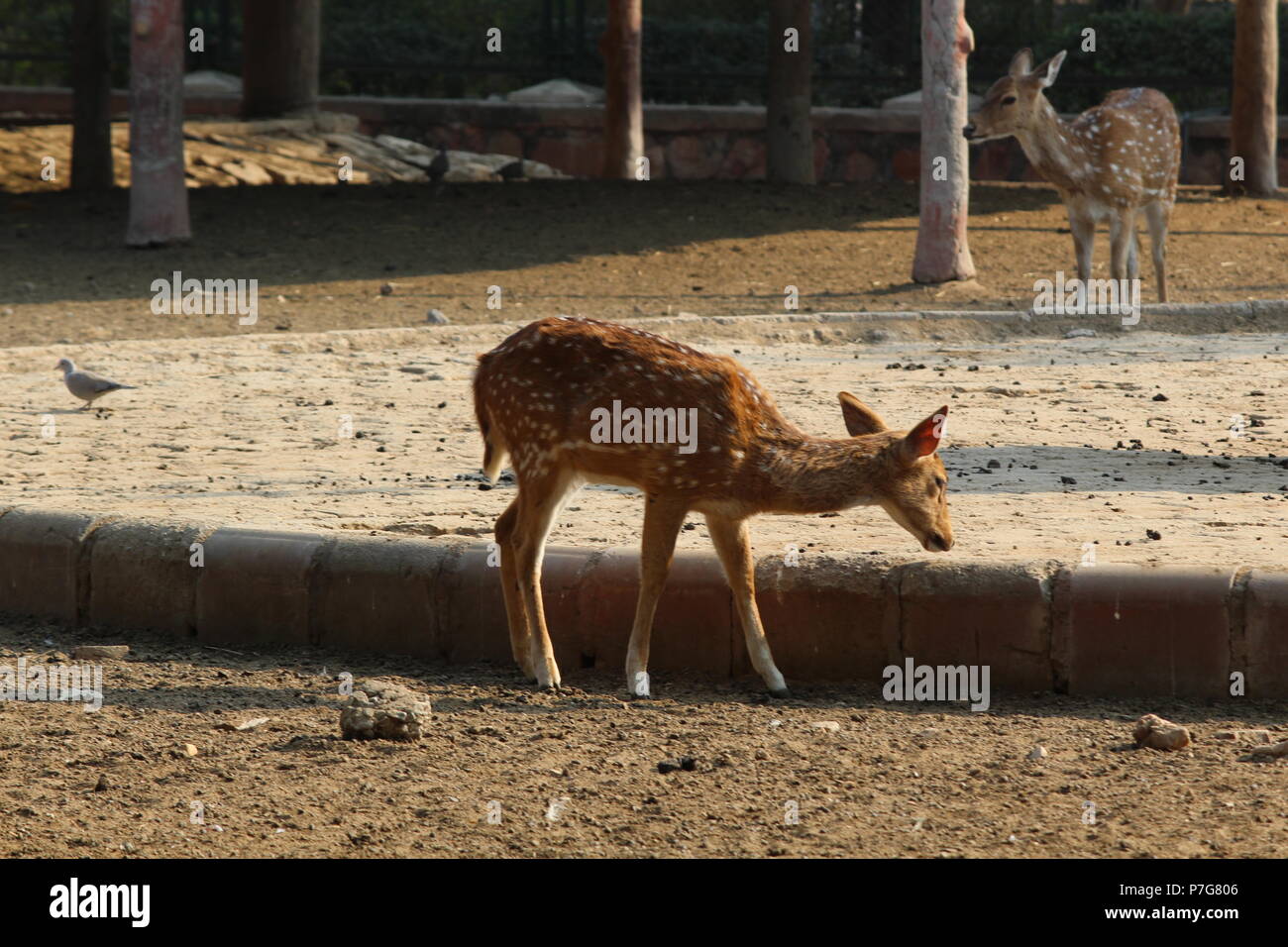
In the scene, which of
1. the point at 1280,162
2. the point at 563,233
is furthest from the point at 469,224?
the point at 1280,162

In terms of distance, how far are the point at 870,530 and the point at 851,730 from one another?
4.58ft

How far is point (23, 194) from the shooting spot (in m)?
19.0

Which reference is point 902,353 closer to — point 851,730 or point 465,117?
point 851,730

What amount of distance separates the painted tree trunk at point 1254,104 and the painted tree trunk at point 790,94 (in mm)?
→ 4431

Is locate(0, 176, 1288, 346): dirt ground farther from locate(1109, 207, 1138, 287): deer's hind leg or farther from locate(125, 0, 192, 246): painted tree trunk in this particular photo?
locate(1109, 207, 1138, 287): deer's hind leg

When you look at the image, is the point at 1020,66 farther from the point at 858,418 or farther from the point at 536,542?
the point at 536,542

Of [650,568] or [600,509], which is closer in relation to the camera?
[650,568]

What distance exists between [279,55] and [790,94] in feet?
22.8

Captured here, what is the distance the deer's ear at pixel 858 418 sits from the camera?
6.14 m

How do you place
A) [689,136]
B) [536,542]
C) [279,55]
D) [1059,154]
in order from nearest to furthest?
1. [536,542]
2. [1059,154]
3. [279,55]
4. [689,136]

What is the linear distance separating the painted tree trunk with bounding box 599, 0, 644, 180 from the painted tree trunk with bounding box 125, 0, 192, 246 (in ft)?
15.2

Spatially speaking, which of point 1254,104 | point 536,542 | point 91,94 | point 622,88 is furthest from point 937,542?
point 91,94

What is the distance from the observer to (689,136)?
23.7 m

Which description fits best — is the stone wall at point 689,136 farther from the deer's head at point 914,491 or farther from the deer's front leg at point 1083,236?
the deer's head at point 914,491
